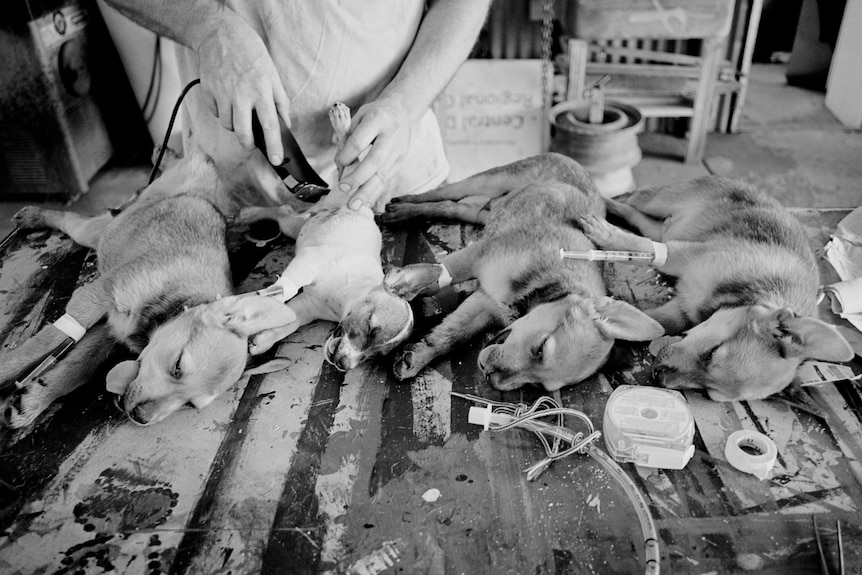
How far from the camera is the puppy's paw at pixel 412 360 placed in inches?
74.3

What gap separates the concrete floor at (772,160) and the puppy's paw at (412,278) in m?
3.40

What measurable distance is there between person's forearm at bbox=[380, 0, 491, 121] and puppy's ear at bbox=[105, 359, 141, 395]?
126 cm

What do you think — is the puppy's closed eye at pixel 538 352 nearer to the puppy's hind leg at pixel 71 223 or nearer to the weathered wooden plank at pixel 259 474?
the weathered wooden plank at pixel 259 474

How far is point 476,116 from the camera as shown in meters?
5.43

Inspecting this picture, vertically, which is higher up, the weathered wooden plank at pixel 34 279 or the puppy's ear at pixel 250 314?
the puppy's ear at pixel 250 314

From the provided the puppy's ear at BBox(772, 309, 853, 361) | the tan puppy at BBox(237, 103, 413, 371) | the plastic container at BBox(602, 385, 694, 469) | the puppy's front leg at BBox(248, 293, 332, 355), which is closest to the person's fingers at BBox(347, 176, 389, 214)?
the tan puppy at BBox(237, 103, 413, 371)

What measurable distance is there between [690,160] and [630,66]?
3.25ft

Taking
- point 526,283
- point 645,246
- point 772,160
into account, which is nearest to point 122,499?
point 526,283

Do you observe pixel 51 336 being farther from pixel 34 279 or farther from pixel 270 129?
pixel 270 129

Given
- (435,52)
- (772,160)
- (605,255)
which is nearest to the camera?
(605,255)

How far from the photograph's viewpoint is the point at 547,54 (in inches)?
206

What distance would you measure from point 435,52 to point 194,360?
1.46 m

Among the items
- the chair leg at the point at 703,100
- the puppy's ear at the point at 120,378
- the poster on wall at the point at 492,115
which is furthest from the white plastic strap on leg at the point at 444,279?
the chair leg at the point at 703,100

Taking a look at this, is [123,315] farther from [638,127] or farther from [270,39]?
[638,127]
